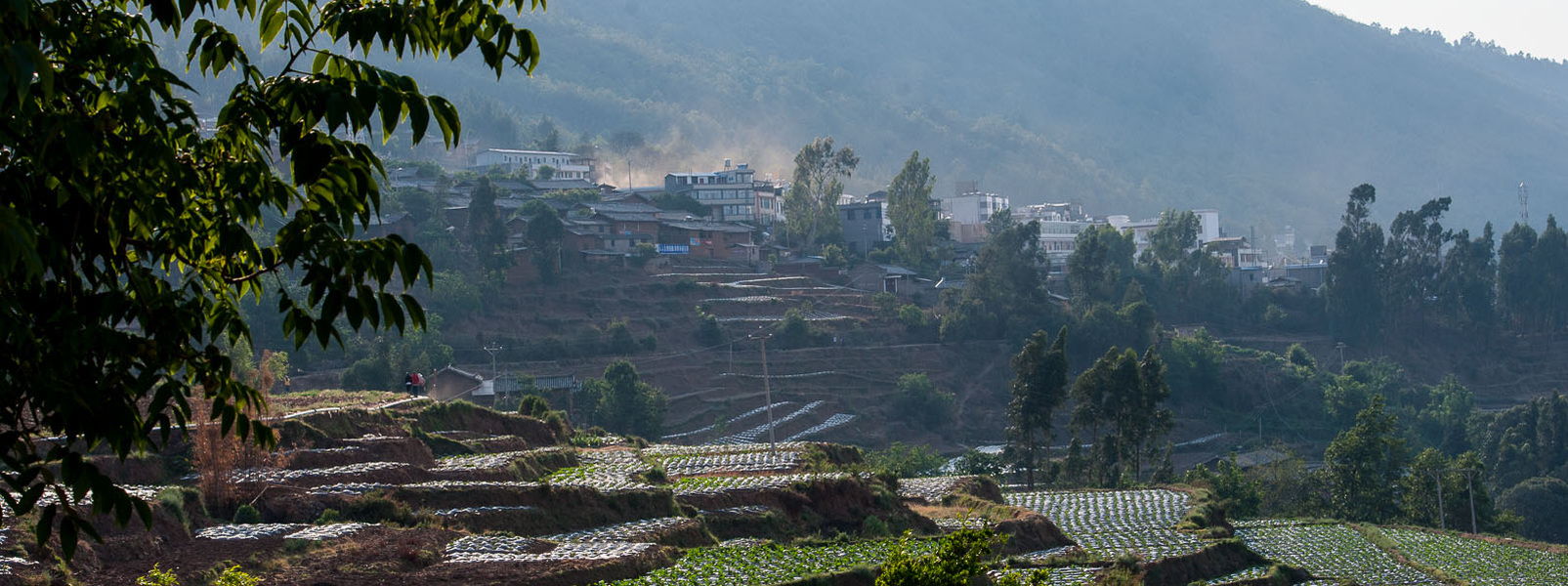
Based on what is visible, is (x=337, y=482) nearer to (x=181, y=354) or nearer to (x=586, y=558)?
(x=586, y=558)

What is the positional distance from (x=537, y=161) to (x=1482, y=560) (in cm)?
6740

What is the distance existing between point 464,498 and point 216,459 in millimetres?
3733

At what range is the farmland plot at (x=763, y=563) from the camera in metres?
17.0

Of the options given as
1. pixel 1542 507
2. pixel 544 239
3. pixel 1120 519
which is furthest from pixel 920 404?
pixel 1120 519

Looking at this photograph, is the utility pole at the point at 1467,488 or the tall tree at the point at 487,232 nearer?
the utility pole at the point at 1467,488

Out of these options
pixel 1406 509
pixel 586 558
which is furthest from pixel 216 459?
pixel 1406 509

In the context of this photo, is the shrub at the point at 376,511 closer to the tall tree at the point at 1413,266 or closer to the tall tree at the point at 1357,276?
the tall tree at the point at 1357,276

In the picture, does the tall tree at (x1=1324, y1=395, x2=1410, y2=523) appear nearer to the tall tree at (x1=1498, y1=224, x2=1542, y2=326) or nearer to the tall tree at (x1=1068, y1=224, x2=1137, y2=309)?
the tall tree at (x1=1068, y1=224, x2=1137, y2=309)

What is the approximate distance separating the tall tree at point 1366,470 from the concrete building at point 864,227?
37406 millimetres

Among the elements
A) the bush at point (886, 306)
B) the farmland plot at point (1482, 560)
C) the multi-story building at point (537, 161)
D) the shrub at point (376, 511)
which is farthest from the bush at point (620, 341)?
the shrub at point (376, 511)

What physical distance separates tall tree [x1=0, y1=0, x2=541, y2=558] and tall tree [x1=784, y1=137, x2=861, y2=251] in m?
69.9

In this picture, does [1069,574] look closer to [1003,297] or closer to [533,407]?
[533,407]

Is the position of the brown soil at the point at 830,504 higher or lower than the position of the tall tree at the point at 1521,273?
lower

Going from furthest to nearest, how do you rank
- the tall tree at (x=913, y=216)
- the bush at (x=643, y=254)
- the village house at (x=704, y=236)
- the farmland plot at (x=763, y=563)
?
the tall tree at (x=913, y=216) < the village house at (x=704, y=236) < the bush at (x=643, y=254) < the farmland plot at (x=763, y=563)
